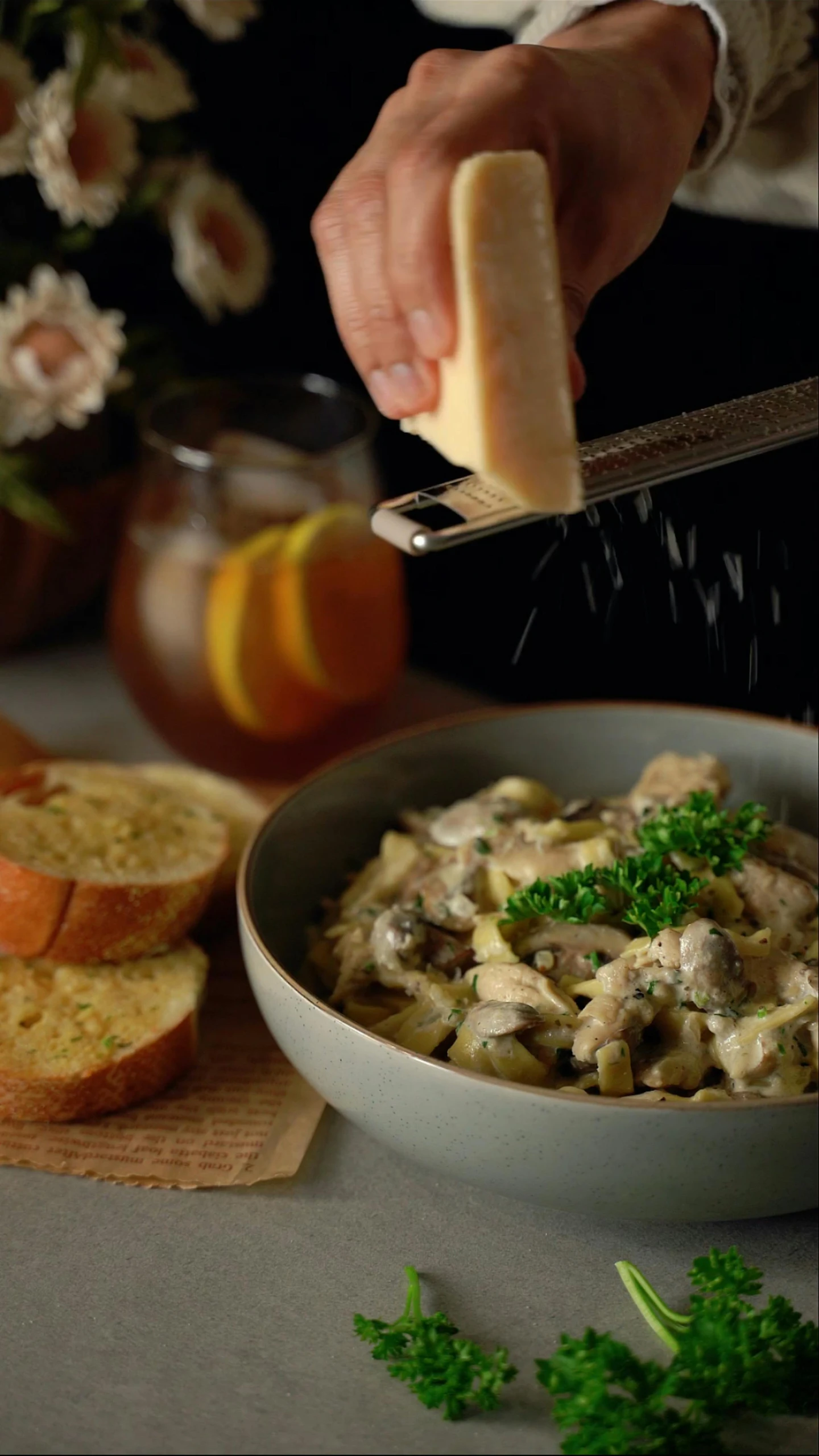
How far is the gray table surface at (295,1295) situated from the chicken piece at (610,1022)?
17 cm

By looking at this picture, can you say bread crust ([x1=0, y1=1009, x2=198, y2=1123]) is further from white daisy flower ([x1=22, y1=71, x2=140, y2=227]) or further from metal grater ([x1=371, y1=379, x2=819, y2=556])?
white daisy flower ([x1=22, y1=71, x2=140, y2=227])

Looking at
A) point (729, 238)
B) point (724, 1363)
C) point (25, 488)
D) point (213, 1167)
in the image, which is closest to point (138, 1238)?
point (213, 1167)

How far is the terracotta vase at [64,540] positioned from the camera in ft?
8.04

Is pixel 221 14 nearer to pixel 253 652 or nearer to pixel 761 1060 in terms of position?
pixel 253 652

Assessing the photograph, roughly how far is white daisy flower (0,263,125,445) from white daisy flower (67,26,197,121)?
28cm

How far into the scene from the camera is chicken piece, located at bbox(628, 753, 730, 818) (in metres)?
1.71

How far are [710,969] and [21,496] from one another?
141cm

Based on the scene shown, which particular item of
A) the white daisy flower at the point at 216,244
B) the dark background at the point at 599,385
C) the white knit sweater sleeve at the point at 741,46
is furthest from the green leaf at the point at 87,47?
the white knit sweater sleeve at the point at 741,46

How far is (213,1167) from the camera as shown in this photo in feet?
4.99

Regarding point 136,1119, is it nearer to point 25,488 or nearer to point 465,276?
point 465,276

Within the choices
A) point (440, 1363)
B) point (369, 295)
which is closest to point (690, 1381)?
point (440, 1363)

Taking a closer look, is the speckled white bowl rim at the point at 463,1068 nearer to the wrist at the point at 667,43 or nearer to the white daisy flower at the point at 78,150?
the wrist at the point at 667,43

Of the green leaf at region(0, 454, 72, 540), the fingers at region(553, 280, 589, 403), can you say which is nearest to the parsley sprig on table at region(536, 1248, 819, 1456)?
the fingers at region(553, 280, 589, 403)

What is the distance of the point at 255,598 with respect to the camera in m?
2.11
